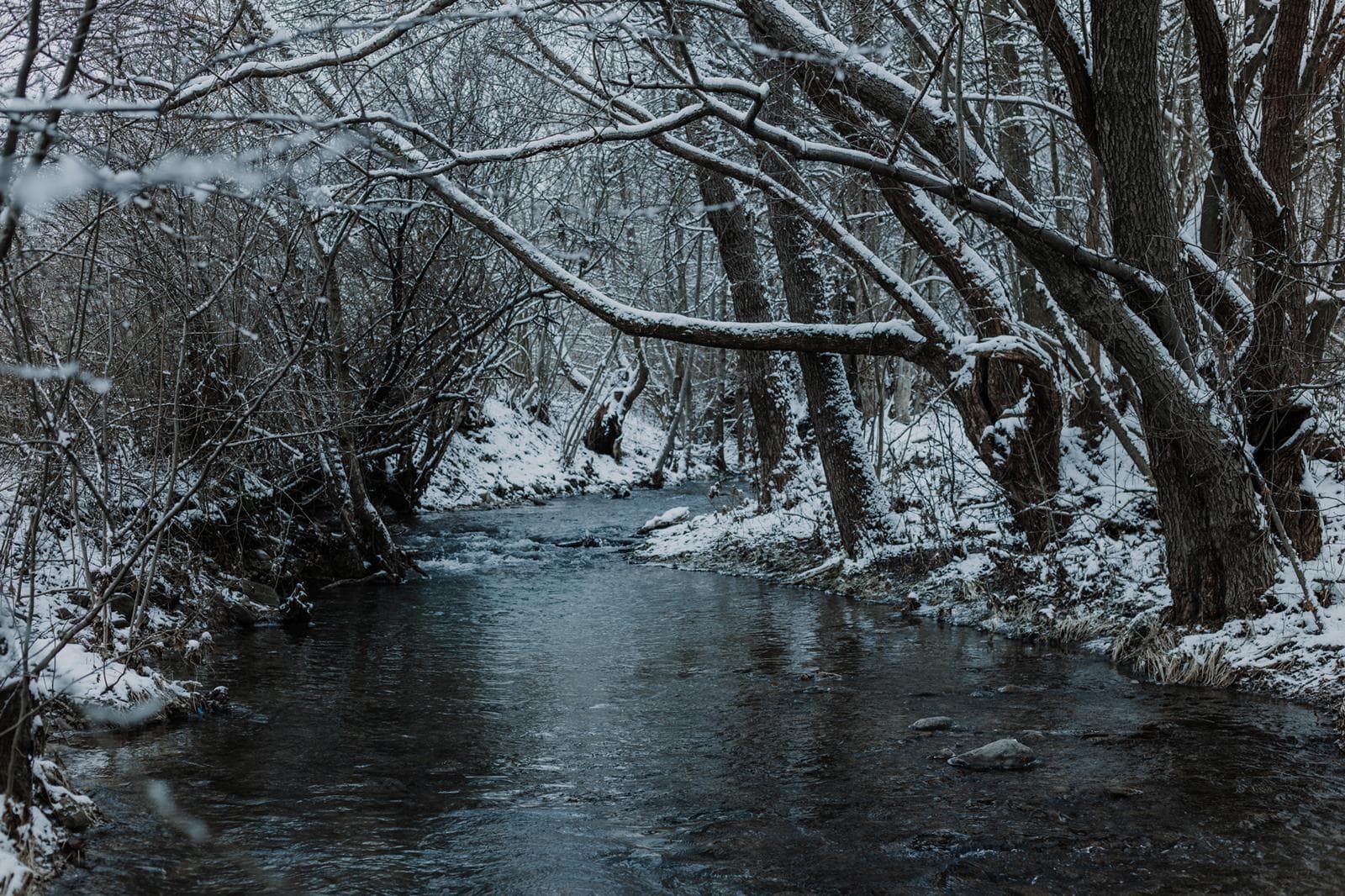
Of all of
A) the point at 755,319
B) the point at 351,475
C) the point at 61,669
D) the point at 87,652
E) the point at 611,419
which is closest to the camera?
the point at 61,669

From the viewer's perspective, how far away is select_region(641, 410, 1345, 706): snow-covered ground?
6.71m

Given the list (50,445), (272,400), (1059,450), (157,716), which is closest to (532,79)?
(272,400)

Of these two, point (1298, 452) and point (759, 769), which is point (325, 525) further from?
point (1298, 452)

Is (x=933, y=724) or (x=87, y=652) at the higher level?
(x=87, y=652)

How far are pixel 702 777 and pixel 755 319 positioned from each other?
30.3 feet

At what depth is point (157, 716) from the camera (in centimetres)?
650

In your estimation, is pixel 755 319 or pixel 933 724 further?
pixel 755 319

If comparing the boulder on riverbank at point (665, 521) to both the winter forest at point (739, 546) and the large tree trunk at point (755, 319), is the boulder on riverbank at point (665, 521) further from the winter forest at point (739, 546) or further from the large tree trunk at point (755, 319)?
the winter forest at point (739, 546)

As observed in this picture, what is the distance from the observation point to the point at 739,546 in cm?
1426

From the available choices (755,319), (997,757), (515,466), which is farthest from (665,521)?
(997,757)

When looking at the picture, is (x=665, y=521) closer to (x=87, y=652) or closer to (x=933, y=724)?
(x=933, y=724)

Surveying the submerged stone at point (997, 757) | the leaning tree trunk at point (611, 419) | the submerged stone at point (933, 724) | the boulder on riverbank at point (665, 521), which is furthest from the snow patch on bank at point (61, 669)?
the leaning tree trunk at point (611, 419)

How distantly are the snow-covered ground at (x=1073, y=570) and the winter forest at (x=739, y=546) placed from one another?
5cm

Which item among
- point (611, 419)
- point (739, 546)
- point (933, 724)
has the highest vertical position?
point (611, 419)
